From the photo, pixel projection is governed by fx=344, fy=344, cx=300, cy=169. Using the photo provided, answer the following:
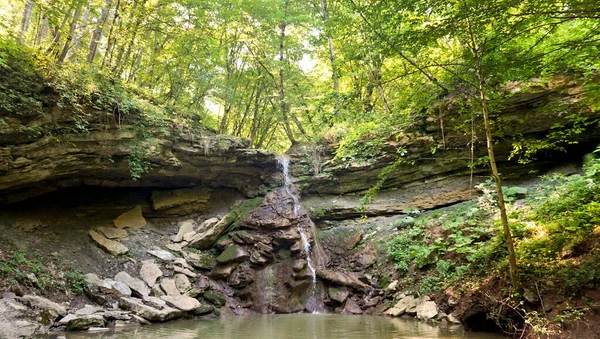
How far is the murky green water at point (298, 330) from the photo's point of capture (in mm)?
6387

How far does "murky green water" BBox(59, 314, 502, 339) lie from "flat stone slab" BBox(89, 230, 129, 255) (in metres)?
3.78

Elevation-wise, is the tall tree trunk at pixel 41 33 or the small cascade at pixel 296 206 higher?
the tall tree trunk at pixel 41 33

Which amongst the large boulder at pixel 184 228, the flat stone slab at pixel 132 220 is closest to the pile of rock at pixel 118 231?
the flat stone slab at pixel 132 220

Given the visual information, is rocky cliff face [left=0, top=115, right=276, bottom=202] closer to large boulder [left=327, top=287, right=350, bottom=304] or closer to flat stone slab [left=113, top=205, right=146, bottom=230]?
flat stone slab [left=113, top=205, right=146, bottom=230]

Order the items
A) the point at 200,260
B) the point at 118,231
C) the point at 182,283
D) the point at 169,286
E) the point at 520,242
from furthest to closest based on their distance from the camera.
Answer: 1. the point at 200,260
2. the point at 118,231
3. the point at 182,283
4. the point at 169,286
5. the point at 520,242

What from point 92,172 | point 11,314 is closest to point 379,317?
point 11,314

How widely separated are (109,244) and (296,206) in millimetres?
6791

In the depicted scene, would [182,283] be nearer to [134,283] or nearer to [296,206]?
[134,283]

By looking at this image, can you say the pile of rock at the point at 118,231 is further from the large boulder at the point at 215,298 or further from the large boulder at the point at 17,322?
the large boulder at the point at 17,322

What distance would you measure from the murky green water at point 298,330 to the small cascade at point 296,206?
9.29 feet

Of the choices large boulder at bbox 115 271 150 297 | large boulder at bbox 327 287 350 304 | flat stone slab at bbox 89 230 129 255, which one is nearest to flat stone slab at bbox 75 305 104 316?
large boulder at bbox 115 271 150 297

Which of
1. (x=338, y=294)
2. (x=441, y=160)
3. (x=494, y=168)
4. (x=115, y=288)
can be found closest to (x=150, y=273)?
(x=115, y=288)

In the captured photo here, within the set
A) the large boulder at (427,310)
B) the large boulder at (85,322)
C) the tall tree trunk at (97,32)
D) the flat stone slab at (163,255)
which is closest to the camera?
the large boulder at (85,322)

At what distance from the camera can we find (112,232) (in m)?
11.5
